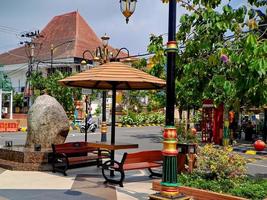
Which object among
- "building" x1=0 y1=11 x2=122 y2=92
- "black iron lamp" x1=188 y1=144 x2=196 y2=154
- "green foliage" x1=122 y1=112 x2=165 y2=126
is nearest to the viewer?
"black iron lamp" x1=188 y1=144 x2=196 y2=154

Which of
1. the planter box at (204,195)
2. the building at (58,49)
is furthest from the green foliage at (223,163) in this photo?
the building at (58,49)

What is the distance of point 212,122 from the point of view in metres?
23.5

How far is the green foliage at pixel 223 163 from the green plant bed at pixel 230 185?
0.42 feet

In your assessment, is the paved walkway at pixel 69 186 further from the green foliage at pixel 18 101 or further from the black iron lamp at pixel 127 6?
the green foliage at pixel 18 101

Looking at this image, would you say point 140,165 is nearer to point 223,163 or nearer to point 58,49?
point 223,163

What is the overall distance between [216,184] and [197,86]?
2936 mm

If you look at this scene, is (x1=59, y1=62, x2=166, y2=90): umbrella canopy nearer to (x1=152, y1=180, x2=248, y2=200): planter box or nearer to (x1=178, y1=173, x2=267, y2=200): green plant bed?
(x1=178, y1=173, x2=267, y2=200): green plant bed

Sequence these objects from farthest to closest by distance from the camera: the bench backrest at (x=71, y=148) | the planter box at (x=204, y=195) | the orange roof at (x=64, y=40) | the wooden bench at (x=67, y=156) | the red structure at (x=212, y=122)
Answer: the orange roof at (x=64, y=40), the red structure at (x=212, y=122), the bench backrest at (x=71, y=148), the wooden bench at (x=67, y=156), the planter box at (x=204, y=195)

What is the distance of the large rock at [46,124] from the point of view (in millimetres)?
11969

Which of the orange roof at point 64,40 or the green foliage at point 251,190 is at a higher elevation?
the orange roof at point 64,40

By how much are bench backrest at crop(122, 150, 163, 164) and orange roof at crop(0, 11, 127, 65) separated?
43482 millimetres

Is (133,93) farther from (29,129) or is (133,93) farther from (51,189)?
(51,189)

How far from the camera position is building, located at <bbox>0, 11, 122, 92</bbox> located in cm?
5356

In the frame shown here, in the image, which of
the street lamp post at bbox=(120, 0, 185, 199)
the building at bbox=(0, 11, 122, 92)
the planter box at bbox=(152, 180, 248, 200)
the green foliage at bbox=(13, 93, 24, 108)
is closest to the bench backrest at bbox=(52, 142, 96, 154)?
the planter box at bbox=(152, 180, 248, 200)
